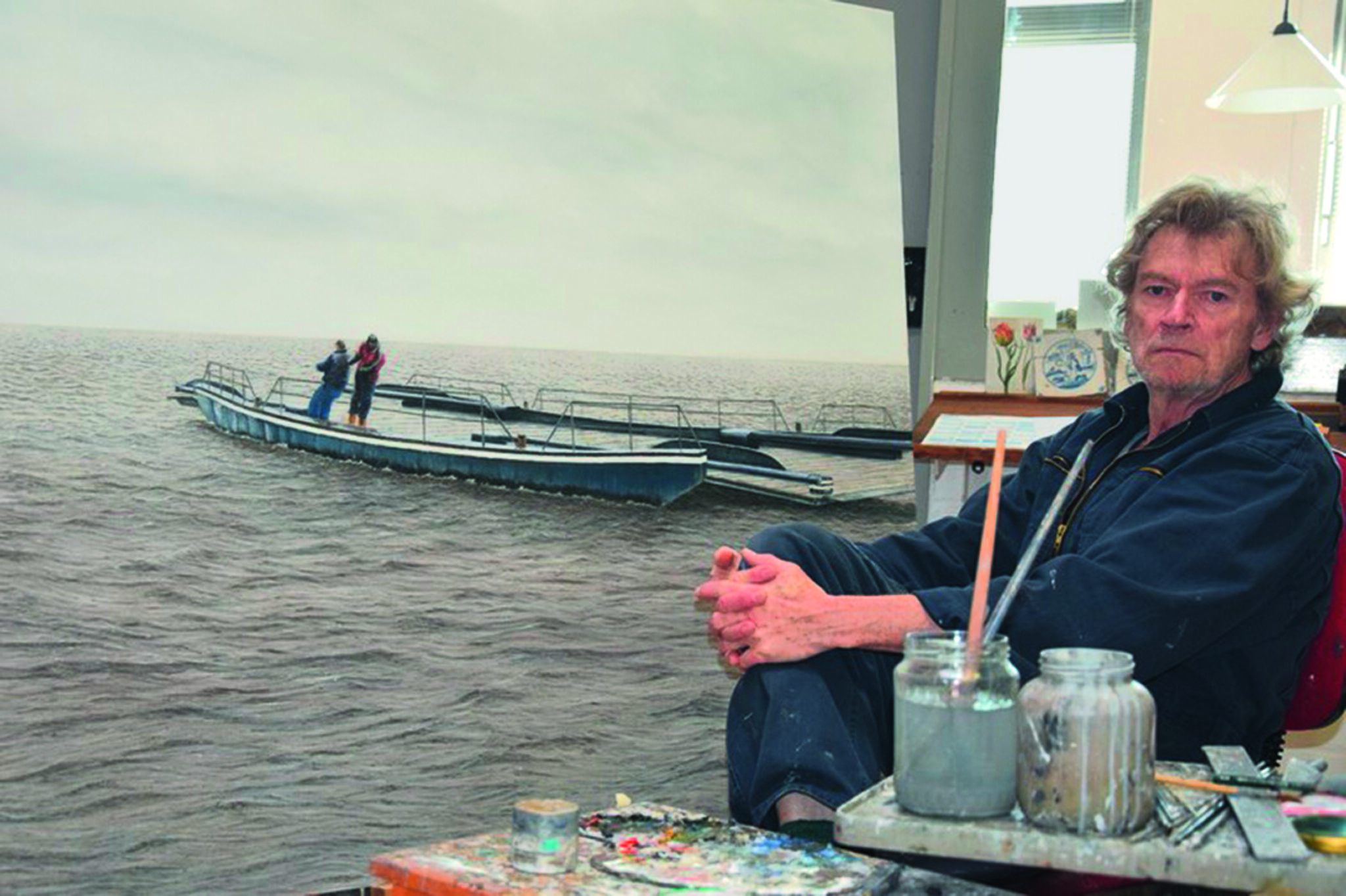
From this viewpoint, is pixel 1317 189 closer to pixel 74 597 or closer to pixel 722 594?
pixel 722 594

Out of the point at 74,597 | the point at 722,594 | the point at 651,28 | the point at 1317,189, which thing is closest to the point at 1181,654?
the point at 722,594

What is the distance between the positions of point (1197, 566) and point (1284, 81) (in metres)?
2.15

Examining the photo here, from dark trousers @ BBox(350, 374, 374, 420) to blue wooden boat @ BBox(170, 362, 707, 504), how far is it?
0.03 m

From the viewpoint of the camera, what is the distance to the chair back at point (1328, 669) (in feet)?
6.07

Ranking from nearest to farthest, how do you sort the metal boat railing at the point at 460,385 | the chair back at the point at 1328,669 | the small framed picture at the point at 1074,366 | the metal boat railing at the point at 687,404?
the chair back at the point at 1328,669 < the metal boat railing at the point at 460,385 < the metal boat railing at the point at 687,404 < the small framed picture at the point at 1074,366

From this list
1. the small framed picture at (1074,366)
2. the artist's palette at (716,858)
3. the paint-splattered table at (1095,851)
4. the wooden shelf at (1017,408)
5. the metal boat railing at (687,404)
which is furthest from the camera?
the small framed picture at (1074,366)

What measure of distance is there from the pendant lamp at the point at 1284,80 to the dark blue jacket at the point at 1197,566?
1693 mm

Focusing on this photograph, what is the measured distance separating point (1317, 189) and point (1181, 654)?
2.48m

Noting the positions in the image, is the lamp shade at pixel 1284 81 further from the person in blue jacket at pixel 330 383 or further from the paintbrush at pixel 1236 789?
the paintbrush at pixel 1236 789

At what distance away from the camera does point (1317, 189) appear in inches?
147

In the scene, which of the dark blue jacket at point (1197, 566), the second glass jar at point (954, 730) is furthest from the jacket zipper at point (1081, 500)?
the second glass jar at point (954, 730)

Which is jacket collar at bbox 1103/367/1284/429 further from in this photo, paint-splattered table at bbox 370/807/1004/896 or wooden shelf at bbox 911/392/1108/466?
wooden shelf at bbox 911/392/1108/466

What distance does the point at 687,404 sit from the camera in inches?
120

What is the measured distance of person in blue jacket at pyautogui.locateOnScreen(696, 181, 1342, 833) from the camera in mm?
1637
